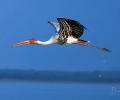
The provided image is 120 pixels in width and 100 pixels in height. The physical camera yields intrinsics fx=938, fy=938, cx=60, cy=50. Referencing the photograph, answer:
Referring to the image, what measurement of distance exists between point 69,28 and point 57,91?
1.16 ft

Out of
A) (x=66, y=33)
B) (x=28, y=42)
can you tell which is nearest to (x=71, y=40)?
(x=66, y=33)

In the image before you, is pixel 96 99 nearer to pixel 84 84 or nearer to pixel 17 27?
pixel 84 84

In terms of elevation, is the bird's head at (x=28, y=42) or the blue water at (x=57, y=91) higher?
the bird's head at (x=28, y=42)

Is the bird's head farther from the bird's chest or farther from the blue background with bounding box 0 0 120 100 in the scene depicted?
the bird's chest

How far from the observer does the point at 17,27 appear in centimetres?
513

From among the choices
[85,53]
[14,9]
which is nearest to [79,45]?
[85,53]

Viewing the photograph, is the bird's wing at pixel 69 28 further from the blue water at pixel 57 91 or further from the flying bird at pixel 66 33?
the blue water at pixel 57 91

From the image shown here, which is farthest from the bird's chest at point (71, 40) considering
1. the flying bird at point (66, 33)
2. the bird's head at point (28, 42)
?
the bird's head at point (28, 42)

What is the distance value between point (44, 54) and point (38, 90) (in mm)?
200

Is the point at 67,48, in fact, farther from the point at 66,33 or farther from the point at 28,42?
the point at 28,42

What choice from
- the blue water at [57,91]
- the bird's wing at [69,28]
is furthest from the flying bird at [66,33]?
the blue water at [57,91]

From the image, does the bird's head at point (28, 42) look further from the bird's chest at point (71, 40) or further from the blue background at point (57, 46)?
the bird's chest at point (71, 40)

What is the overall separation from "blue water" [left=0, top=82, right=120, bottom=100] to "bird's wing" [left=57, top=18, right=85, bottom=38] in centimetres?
28

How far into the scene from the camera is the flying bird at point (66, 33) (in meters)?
5.06
